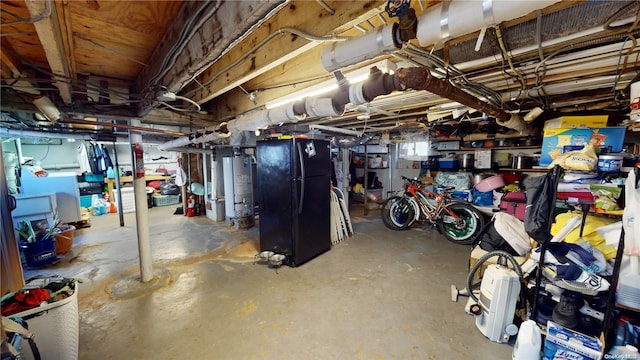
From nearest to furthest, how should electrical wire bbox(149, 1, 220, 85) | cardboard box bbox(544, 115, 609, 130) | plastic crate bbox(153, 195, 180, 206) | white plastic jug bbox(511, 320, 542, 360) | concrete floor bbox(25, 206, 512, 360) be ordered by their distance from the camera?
electrical wire bbox(149, 1, 220, 85)
white plastic jug bbox(511, 320, 542, 360)
concrete floor bbox(25, 206, 512, 360)
cardboard box bbox(544, 115, 609, 130)
plastic crate bbox(153, 195, 180, 206)

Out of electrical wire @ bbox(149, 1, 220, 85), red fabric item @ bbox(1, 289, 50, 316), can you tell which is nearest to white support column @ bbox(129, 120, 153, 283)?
red fabric item @ bbox(1, 289, 50, 316)

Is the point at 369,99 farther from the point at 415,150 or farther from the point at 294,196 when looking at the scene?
the point at 415,150

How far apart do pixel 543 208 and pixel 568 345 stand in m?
0.92

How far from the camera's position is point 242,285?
9.30 feet

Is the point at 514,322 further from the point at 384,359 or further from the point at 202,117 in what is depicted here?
the point at 202,117

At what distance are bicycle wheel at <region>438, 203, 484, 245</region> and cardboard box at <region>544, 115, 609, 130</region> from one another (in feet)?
6.43

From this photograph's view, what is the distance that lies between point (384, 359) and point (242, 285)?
1753mm

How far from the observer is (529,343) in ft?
5.47

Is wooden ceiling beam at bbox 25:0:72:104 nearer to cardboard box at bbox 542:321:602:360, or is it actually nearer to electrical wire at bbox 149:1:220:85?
electrical wire at bbox 149:1:220:85

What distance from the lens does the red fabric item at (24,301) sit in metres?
1.53

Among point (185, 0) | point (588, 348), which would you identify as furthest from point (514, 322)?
point (185, 0)

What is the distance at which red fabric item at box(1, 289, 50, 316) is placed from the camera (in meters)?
1.53

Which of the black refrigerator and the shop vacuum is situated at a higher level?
the black refrigerator

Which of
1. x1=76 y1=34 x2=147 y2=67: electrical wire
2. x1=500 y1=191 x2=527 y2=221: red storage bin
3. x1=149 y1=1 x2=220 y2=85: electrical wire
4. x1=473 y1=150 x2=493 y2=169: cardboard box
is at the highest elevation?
x1=76 y1=34 x2=147 y2=67: electrical wire
